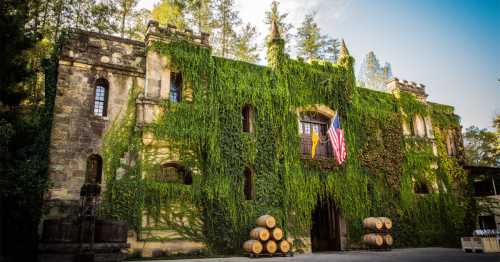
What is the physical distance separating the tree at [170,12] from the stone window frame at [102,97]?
10.6 metres

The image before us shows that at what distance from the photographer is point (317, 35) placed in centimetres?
2934

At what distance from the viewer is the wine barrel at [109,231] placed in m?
9.04

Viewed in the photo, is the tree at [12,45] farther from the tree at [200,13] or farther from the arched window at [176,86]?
the tree at [200,13]

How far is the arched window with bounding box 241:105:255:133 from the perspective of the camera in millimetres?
17859

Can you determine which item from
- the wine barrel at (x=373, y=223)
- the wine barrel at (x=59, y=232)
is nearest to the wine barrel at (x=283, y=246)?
the wine barrel at (x=373, y=223)

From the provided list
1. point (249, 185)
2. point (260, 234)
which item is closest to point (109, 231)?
point (260, 234)

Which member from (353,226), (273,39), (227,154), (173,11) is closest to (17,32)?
(227,154)

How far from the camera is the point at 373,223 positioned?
18016 mm

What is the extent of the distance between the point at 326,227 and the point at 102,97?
524 inches

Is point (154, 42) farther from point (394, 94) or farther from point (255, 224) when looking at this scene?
point (394, 94)

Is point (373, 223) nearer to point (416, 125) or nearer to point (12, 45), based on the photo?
point (416, 125)

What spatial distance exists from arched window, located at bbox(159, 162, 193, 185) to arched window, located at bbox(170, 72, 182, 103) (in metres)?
3.10

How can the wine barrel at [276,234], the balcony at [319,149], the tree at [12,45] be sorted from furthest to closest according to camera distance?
the balcony at [319,149]
the wine barrel at [276,234]
the tree at [12,45]

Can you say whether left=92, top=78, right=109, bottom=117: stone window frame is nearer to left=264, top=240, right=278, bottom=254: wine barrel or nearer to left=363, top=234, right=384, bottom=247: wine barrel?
left=264, top=240, right=278, bottom=254: wine barrel
